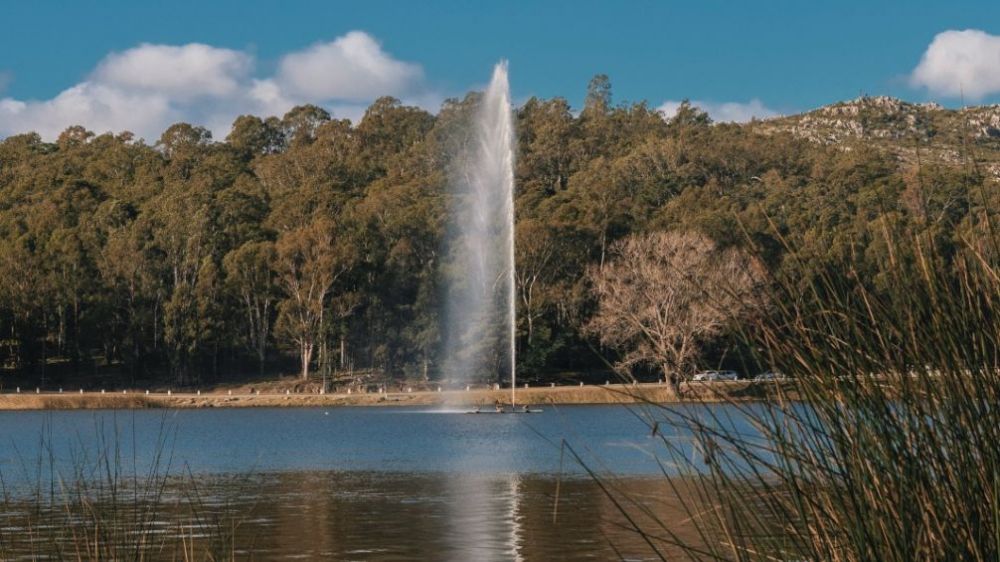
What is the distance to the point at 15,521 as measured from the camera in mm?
18469

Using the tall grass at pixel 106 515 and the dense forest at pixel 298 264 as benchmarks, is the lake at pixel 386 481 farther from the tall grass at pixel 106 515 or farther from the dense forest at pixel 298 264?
the dense forest at pixel 298 264

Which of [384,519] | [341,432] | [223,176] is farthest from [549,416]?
[223,176]

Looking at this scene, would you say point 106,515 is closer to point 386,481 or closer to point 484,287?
point 386,481

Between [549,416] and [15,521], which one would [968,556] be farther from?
[549,416]

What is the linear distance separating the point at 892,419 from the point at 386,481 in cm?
2234

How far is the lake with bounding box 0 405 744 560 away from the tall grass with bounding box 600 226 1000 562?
50 centimetres

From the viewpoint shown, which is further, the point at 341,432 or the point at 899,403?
the point at 341,432

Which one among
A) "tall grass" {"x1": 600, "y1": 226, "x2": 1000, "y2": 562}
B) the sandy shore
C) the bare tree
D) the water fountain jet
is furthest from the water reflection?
the water fountain jet

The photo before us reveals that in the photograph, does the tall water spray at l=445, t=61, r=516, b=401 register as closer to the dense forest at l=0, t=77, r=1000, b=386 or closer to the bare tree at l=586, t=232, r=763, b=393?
the dense forest at l=0, t=77, r=1000, b=386

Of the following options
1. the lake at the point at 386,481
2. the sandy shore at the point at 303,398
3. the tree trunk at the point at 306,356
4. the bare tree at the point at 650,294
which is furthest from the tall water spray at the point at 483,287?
the lake at the point at 386,481

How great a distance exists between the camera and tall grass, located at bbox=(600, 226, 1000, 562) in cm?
397

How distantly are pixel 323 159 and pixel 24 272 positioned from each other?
30.4 m

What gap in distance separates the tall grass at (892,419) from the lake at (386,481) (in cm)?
50

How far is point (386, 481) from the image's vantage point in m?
25.9
